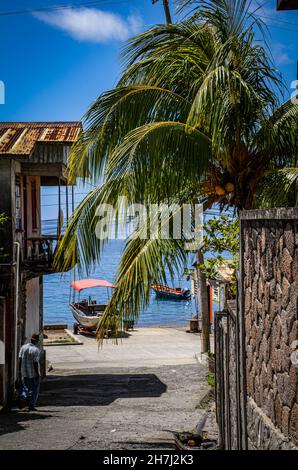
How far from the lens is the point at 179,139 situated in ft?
33.7

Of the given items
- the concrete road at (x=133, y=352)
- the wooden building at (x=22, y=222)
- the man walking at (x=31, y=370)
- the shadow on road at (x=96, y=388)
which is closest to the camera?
the man walking at (x=31, y=370)

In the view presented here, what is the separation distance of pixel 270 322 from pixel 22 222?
14.8m

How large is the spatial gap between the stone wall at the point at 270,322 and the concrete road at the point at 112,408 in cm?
537

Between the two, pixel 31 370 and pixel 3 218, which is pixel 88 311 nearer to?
pixel 3 218

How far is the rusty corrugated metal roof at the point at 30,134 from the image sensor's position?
18.5 metres

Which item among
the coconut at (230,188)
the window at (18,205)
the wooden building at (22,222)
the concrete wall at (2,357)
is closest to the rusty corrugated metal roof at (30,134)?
the wooden building at (22,222)

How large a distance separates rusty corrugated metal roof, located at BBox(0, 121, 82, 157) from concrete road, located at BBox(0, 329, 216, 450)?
20.8ft

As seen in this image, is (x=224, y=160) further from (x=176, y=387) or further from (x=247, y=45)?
(x=176, y=387)

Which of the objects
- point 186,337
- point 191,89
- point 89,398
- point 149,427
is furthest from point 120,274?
point 186,337

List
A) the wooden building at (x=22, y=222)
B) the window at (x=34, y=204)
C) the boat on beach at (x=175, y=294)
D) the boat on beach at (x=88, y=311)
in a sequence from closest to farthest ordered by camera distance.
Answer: the wooden building at (x=22, y=222)
the window at (x=34, y=204)
the boat on beach at (x=88, y=311)
the boat on beach at (x=175, y=294)

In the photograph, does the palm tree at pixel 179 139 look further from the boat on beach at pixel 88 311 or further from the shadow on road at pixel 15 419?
the boat on beach at pixel 88 311

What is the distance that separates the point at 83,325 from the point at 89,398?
21743mm

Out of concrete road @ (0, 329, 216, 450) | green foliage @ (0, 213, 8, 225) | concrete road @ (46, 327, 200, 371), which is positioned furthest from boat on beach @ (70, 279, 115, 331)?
green foliage @ (0, 213, 8, 225)

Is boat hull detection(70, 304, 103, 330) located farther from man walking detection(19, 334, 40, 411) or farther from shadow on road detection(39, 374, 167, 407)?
man walking detection(19, 334, 40, 411)
